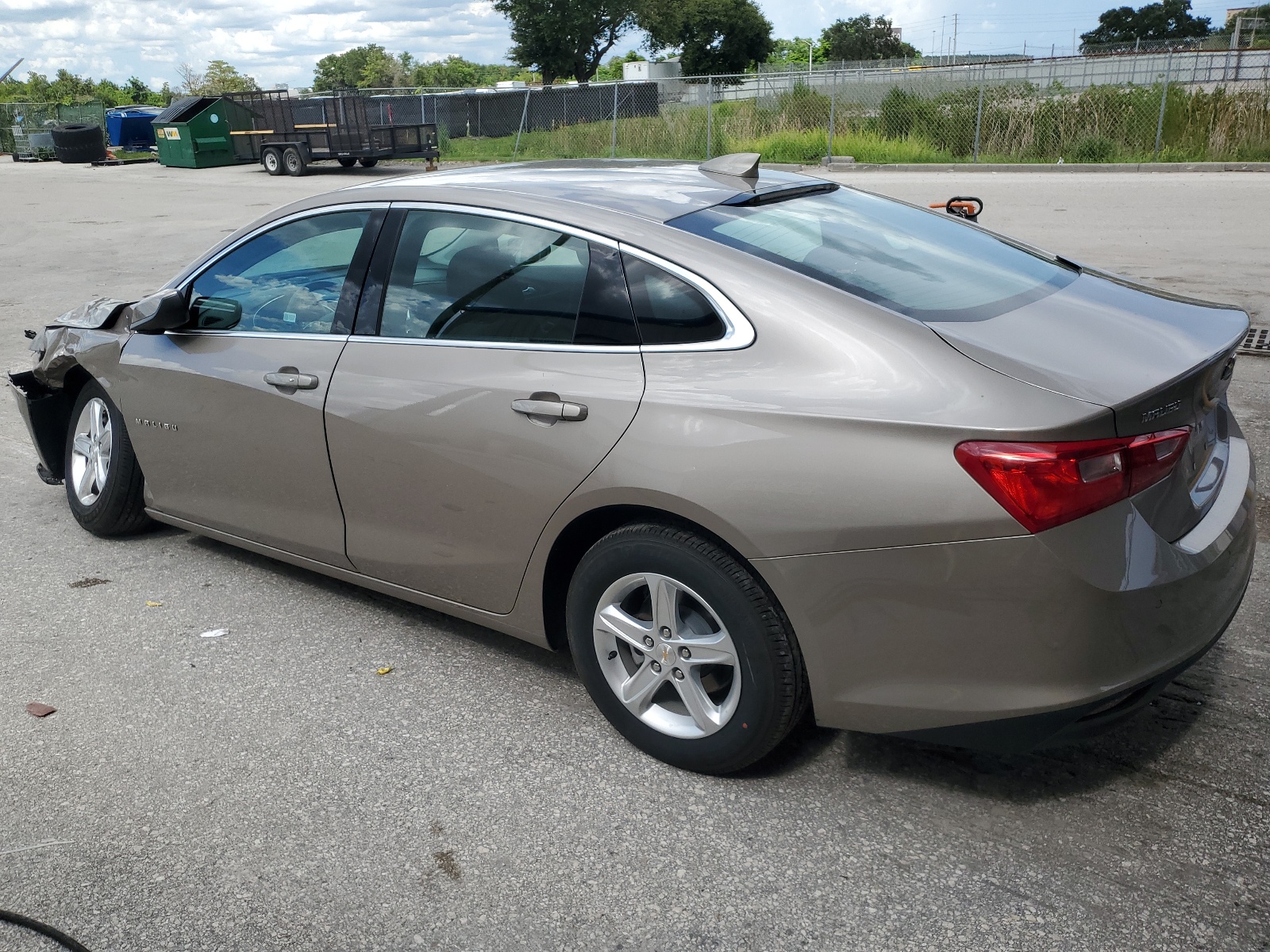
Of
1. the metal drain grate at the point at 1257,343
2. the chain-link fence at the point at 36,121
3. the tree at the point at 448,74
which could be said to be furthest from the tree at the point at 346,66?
the metal drain grate at the point at 1257,343

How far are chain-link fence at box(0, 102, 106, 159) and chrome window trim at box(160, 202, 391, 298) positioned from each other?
4171cm

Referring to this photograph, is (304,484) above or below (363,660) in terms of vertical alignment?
above

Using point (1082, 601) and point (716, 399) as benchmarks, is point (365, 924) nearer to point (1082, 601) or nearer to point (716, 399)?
point (716, 399)

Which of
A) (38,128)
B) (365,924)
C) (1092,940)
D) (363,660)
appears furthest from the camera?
(38,128)

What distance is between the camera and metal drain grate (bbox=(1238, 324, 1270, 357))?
697cm

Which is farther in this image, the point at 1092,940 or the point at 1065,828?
the point at 1065,828

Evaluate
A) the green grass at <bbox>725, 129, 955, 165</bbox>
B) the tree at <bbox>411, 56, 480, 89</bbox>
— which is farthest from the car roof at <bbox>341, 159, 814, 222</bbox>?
the tree at <bbox>411, 56, 480, 89</bbox>

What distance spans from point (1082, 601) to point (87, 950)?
7.58 ft

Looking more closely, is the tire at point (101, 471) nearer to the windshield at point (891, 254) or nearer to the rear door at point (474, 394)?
the rear door at point (474, 394)

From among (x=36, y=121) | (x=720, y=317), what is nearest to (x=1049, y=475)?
(x=720, y=317)

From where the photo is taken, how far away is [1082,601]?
2.38 metres

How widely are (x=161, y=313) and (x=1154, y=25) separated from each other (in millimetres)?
115115

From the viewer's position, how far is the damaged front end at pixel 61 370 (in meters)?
4.61

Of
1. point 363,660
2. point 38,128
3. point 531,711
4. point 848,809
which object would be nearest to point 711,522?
point 848,809
